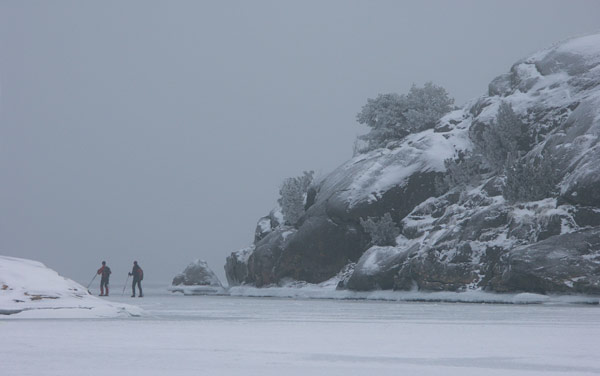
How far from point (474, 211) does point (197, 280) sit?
28.7 meters

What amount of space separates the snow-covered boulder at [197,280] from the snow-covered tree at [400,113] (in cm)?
1593

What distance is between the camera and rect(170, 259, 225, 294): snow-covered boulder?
191 ft

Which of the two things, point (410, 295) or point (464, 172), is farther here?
point (464, 172)

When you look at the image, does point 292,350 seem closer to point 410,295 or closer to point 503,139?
point 410,295

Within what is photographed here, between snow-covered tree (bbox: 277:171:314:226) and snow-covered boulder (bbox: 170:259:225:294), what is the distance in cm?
805

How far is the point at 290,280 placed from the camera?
48.8 meters

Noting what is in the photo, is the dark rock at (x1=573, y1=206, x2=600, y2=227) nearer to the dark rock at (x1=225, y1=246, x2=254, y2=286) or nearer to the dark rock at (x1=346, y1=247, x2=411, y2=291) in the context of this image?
the dark rock at (x1=346, y1=247, x2=411, y2=291)

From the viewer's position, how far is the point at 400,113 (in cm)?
5731

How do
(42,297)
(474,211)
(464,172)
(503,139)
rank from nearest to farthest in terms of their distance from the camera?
(42,297) < (474,211) < (503,139) < (464,172)

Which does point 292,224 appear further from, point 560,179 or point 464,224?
point 560,179

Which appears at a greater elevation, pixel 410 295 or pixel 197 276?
pixel 197 276

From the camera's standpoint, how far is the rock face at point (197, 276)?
2355 inches

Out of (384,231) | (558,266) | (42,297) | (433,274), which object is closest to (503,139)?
(384,231)

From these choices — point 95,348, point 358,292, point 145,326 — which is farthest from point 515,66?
point 95,348
